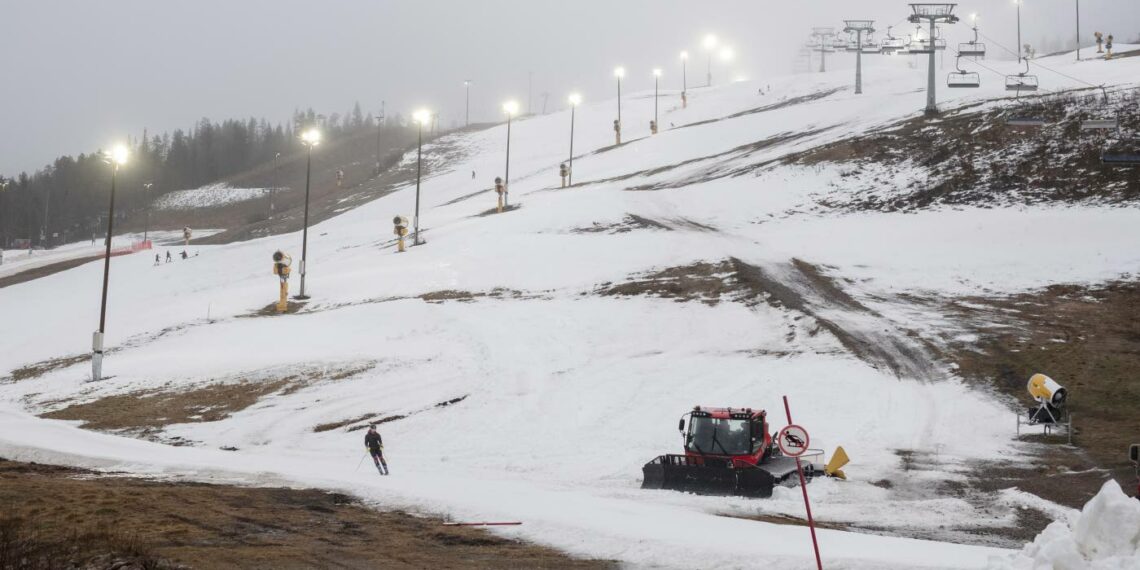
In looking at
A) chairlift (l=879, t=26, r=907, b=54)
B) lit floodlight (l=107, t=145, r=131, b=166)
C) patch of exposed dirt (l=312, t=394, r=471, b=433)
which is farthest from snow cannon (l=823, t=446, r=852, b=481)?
chairlift (l=879, t=26, r=907, b=54)

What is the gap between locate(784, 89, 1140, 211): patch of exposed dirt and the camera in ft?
150

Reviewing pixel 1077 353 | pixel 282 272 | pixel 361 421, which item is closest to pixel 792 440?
pixel 361 421

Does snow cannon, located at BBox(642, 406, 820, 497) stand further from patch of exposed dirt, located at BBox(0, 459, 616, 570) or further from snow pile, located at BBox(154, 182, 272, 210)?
snow pile, located at BBox(154, 182, 272, 210)

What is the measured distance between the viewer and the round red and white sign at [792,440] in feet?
40.5

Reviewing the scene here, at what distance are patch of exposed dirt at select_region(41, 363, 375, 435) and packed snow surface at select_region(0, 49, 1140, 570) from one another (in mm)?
294

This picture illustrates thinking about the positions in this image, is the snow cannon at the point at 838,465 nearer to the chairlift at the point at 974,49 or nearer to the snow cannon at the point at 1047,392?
the snow cannon at the point at 1047,392

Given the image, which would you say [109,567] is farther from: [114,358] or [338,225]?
[338,225]

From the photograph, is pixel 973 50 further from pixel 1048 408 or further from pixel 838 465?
pixel 838 465

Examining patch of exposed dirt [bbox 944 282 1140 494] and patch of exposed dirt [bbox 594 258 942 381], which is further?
patch of exposed dirt [bbox 594 258 942 381]

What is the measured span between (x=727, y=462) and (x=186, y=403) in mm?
18951

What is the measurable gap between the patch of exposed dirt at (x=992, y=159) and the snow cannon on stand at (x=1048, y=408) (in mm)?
24953

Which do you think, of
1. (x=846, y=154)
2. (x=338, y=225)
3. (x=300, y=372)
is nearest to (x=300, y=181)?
(x=338, y=225)

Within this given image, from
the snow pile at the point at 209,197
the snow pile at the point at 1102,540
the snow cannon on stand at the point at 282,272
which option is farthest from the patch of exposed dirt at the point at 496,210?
the snow pile at the point at 209,197

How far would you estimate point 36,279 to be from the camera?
70625mm
